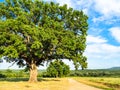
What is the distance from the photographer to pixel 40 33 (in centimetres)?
4738

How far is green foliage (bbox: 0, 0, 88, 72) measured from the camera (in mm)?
48094

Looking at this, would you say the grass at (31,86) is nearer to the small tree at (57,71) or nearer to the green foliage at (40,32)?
the green foliage at (40,32)

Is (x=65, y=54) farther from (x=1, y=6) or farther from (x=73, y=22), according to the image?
(x=1, y=6)

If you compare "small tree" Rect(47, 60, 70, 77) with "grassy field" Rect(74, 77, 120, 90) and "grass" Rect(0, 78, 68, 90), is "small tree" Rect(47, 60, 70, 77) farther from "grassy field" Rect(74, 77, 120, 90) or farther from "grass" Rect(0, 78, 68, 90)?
"grass" Rect(0, 78, 68, 90)

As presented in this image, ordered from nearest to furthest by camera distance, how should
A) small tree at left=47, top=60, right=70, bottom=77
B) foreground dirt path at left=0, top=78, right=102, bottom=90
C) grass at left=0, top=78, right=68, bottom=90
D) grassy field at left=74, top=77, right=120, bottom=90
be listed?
grass at left=0, top=78, right=68, bottom=90 < foreground dirt path at left=0, top=78, right=102, bottom=90 < grassy field at left=74, top=77, right=120, bottom=90 < small tree at left=47, top=60, right=70, bottom=77

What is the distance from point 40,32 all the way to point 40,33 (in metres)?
0.19

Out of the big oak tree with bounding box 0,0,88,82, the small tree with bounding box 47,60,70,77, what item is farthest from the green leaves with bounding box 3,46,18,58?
the small tree with bounding box 47,60,70,77

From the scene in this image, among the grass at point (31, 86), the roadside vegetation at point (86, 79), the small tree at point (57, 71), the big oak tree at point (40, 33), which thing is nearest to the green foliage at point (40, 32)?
the big oak tree at point (40, 33)

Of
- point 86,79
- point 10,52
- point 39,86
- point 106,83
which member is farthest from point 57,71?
point 39,86

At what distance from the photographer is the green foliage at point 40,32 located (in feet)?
158

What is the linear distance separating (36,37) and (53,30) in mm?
3490

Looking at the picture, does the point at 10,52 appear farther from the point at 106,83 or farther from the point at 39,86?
the point at 106,83

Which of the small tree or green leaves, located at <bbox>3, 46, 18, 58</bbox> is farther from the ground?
the small tree

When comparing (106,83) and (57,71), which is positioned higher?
(57,71)
